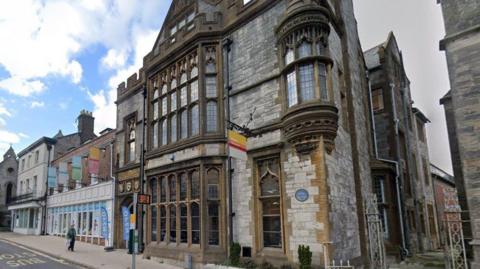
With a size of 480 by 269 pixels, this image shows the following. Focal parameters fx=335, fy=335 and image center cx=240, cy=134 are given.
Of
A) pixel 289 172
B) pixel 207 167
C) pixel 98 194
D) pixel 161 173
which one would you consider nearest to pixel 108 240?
pixel 98 194

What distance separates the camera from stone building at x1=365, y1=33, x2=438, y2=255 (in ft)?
53.4

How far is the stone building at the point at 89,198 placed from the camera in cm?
2038

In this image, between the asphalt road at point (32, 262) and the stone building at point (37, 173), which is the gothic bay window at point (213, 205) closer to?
the asphalt road at point (32, 262)

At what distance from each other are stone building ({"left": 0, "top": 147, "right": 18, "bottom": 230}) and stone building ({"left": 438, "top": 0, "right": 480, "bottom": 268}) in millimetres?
47871

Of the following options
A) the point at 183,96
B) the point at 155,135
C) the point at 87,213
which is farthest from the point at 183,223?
the point at 87,213

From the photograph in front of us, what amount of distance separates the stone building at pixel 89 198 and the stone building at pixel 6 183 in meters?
16.9

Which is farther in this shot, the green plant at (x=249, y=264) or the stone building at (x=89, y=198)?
the stone building at (x=89, y=198)

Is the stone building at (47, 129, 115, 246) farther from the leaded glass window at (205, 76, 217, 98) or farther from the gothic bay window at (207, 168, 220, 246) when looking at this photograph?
the leaded glass window at (205, 76, 217, 98)

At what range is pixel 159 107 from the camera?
16000 mm

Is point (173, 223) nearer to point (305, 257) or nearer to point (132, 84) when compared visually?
point (305, 257)

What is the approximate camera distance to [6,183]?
138 ft

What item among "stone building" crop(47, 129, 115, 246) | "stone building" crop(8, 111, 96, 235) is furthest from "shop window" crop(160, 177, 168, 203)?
"stone building" crop(8, 111, 96, 235)

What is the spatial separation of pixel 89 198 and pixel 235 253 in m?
14.7

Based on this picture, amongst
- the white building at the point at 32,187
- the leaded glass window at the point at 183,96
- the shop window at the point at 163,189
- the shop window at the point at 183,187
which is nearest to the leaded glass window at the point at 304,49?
the leaded glass window at the point at 183,96
